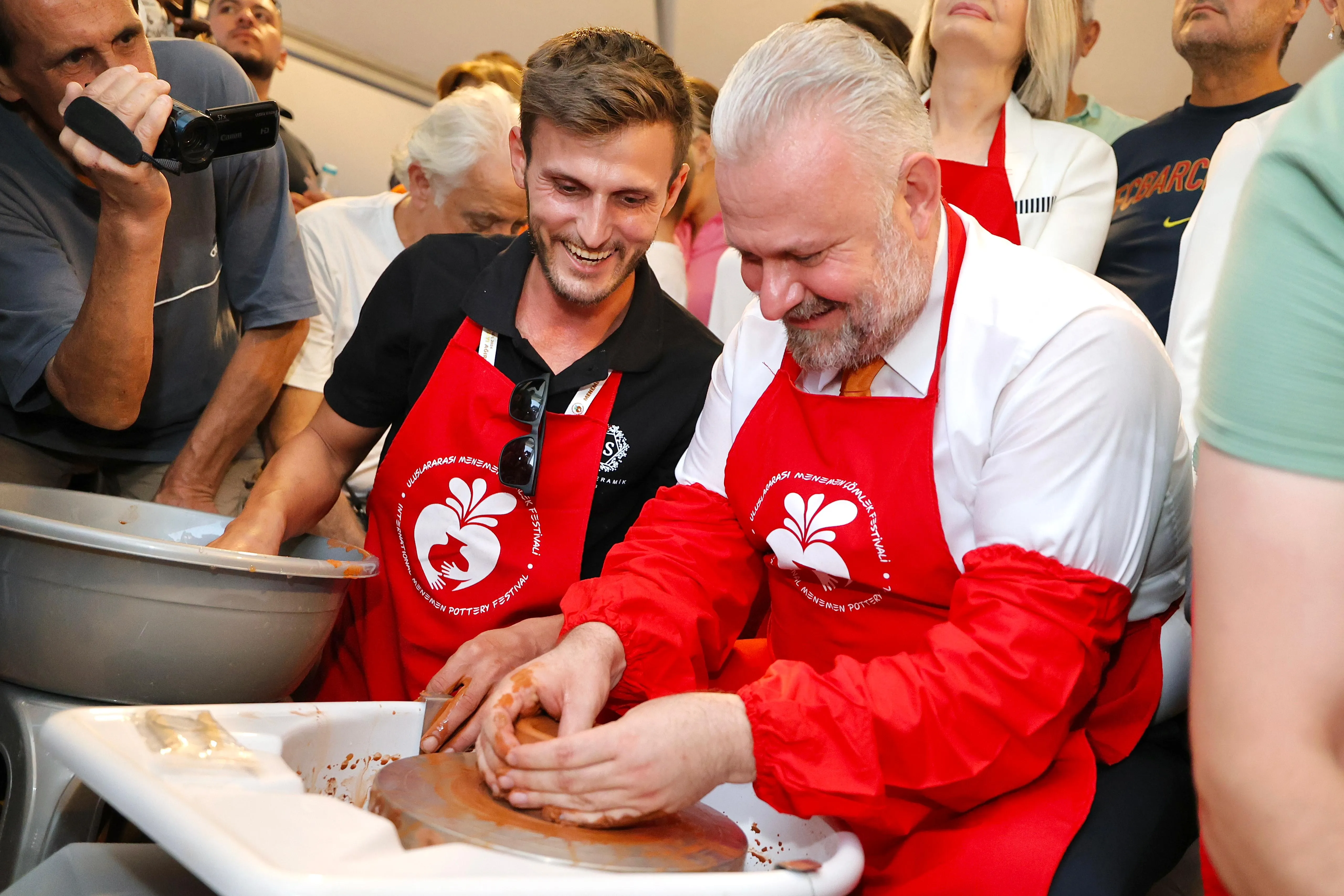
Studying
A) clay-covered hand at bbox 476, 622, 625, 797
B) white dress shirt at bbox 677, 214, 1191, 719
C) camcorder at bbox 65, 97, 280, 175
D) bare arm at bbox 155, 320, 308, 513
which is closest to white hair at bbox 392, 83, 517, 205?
bare arm at bbox 155, 320, 308, 513

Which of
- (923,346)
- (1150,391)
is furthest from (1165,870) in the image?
(923,346)

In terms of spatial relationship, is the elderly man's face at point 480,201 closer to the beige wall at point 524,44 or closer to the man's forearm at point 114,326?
the man's forearm at point 114,326

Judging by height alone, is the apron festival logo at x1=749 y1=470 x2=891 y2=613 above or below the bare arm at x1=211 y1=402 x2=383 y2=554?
above

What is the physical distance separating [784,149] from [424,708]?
0.79 m

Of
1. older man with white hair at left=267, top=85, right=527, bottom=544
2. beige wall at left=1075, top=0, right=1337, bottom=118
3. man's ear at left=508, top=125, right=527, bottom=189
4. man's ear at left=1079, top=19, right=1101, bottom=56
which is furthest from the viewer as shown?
beige wall at left=1075, top=0, right=1337, bottom=118

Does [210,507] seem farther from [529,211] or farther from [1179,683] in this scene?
[1179,683]

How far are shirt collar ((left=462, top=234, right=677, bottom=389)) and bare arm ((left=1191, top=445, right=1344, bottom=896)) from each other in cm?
111

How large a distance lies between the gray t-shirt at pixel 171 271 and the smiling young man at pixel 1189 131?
1686 millimetres

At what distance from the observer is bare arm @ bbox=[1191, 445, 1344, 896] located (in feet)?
2.06

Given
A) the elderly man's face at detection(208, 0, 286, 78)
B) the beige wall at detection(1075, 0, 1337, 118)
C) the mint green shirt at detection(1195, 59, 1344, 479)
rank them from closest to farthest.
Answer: the mint green shirt at detection(1195, 59, 1344, 479)
the elderly man's face at detection(208, 0, 286, 78)
the beige wall at detection(1075, 0, 1337, 118)

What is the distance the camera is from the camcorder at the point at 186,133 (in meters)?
1.53

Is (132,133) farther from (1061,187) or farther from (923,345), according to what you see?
(1061,187)

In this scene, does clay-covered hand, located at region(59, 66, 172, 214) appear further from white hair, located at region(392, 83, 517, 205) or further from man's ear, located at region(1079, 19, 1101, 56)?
man's ear, located at region(1079, 19, 1101, 56)

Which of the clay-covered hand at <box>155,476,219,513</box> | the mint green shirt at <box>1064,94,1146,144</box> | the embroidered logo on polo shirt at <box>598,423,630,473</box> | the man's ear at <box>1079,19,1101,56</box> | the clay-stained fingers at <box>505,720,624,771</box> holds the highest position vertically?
the man's ear at <box>1079,19,1101,56</box>
